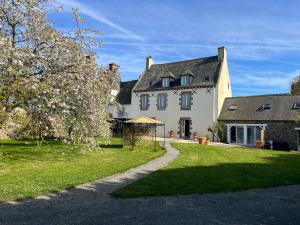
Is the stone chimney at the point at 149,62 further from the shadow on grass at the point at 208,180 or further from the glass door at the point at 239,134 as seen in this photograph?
the shadow on grass at the point at 208,180

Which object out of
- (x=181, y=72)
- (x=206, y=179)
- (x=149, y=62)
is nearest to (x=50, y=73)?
(x=206, y=179)

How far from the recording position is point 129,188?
923 centimetres

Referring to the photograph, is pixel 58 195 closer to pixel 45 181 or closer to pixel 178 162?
pixel 45 181

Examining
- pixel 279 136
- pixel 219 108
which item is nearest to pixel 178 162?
pixel 279 136

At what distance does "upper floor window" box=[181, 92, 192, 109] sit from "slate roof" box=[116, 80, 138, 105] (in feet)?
25.8

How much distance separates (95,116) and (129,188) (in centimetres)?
689

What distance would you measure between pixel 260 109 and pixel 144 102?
13319 mm

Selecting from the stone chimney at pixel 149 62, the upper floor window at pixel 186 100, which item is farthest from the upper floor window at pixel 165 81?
the stone chimney at pixel 149 62

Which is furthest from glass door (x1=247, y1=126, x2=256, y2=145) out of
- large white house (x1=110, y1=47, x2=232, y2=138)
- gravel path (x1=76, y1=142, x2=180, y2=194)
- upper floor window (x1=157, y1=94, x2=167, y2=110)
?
gravel path (x1=76, y1=142, x2=180, y2=194)

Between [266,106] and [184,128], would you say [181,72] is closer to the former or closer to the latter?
[184,128]

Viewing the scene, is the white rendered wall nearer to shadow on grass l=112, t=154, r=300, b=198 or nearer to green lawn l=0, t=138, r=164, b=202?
green lawn l=0, t=138, r=164, b=202

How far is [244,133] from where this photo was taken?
2930 cm

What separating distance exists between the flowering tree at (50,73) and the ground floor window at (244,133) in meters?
17.2

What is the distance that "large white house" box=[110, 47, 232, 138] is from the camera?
31.6 m
